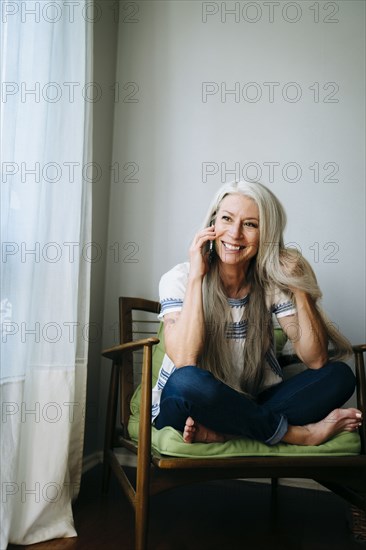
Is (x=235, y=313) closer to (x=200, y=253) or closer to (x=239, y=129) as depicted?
(x=200, y=253)

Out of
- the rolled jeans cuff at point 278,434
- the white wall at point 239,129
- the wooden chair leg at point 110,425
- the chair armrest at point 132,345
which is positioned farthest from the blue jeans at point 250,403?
the white wall at point 239,129

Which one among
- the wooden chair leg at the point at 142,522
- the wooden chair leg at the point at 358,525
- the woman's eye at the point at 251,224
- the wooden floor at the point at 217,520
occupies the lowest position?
the wooden floor at the point at 217,520

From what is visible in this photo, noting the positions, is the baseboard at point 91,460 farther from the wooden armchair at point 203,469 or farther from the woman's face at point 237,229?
the woman's face at point 237,229

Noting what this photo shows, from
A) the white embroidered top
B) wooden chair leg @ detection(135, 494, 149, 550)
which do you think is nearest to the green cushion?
wooden chair leg @ detection(135, 494, 149, 550)

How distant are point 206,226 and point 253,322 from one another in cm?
38

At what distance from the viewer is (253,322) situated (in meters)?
1.88

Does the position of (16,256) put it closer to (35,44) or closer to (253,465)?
(35,44)

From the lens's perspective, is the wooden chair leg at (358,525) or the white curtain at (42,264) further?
the wooden chair leg at (358,525)

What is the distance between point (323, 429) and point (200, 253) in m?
0.68

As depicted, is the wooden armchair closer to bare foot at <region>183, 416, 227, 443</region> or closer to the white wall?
bare foot at <region>183, 416, 227, 443</region>

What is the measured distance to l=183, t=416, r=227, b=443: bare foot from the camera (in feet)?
4.96

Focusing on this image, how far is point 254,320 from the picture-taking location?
6.17 feet

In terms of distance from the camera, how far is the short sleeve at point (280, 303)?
189 cm

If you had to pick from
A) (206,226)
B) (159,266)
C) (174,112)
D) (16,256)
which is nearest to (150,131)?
(174,112)
